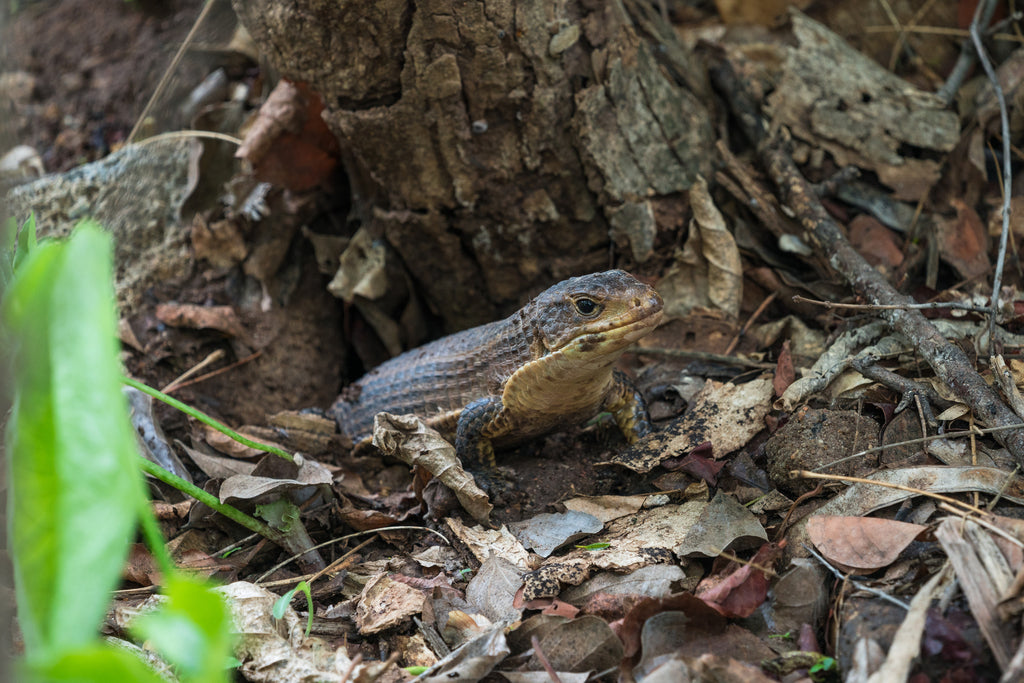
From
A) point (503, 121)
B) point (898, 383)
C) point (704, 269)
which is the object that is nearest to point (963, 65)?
point (704, 269)

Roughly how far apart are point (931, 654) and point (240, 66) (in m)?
5.79

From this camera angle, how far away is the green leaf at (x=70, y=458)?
132 cm

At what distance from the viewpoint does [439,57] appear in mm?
3797

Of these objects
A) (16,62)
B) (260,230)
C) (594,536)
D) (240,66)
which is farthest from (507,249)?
(16,62)

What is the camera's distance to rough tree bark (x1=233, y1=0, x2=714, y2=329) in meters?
3.79

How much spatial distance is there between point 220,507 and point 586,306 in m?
1.83

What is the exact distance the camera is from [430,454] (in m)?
3.31

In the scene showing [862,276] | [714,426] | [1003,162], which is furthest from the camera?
[1003,162]

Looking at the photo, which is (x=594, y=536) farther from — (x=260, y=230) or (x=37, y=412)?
(x=260, y=230)

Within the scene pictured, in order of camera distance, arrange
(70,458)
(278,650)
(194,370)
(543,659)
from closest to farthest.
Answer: (70,458) → (543,659) → (278,650) → (194,370)

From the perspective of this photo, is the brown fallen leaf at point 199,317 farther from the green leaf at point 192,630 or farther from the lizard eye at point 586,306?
the green leaf at point 192,630

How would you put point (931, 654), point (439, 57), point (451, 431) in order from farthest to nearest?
point (451, 431)
point (439, 57)
point (931, 654)

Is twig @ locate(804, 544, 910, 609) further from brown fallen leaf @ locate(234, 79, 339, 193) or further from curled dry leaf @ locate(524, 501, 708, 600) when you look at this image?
brown fallen leaf @ locate(234, 79, 339, 193)

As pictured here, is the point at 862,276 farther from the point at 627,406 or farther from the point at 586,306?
the point at 586,306
